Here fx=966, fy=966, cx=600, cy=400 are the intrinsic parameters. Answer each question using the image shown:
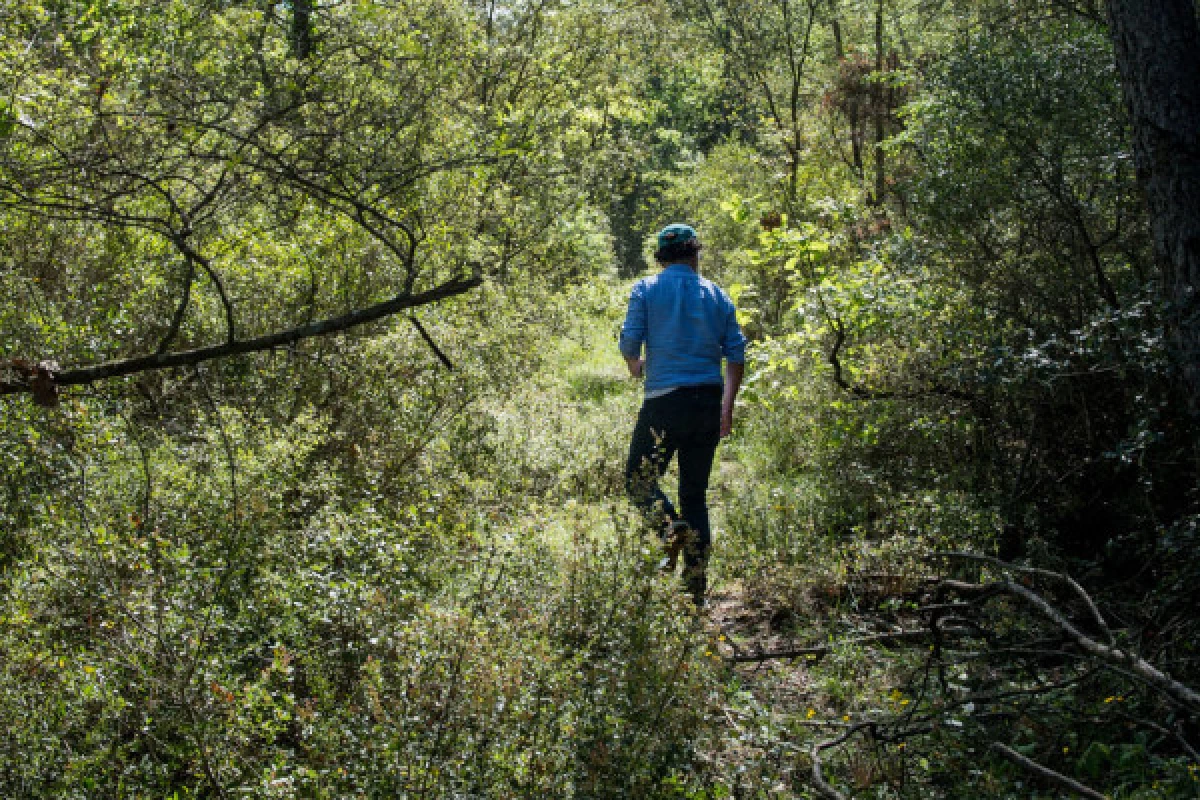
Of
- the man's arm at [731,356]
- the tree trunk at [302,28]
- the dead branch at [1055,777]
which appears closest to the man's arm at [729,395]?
the man's arm at [731,356]

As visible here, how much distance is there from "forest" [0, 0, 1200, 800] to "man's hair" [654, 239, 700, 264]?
100 cm

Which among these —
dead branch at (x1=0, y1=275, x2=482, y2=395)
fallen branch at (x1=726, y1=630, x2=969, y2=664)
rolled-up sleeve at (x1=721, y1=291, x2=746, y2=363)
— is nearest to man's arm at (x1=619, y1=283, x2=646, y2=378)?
rolled-up sleeve at (x1=721, y1=291, x2=746, y2=363)

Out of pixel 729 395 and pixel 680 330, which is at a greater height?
pixel 680 330

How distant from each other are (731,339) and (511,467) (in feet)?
6.12

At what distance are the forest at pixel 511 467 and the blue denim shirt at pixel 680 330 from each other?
814 mm

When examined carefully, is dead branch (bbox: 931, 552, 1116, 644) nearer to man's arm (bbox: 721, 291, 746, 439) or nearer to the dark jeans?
the dark jeans

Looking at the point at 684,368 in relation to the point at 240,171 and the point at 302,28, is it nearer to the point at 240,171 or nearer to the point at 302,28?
the point at 240,171

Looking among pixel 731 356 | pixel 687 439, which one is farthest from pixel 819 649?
pixel 731 356

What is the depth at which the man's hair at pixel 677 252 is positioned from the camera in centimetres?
532

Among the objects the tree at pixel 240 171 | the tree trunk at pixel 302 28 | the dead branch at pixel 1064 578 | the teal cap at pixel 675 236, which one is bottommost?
the dead branch at pixel 1064 578

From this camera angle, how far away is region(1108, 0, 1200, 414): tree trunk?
4285 millimetres

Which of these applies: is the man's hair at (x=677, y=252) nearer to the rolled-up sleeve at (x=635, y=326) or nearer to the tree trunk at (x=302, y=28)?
the rolled-up sleeve at (x=635, y=326)

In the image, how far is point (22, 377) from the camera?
3383mm

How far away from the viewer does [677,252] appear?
17.5 ft
